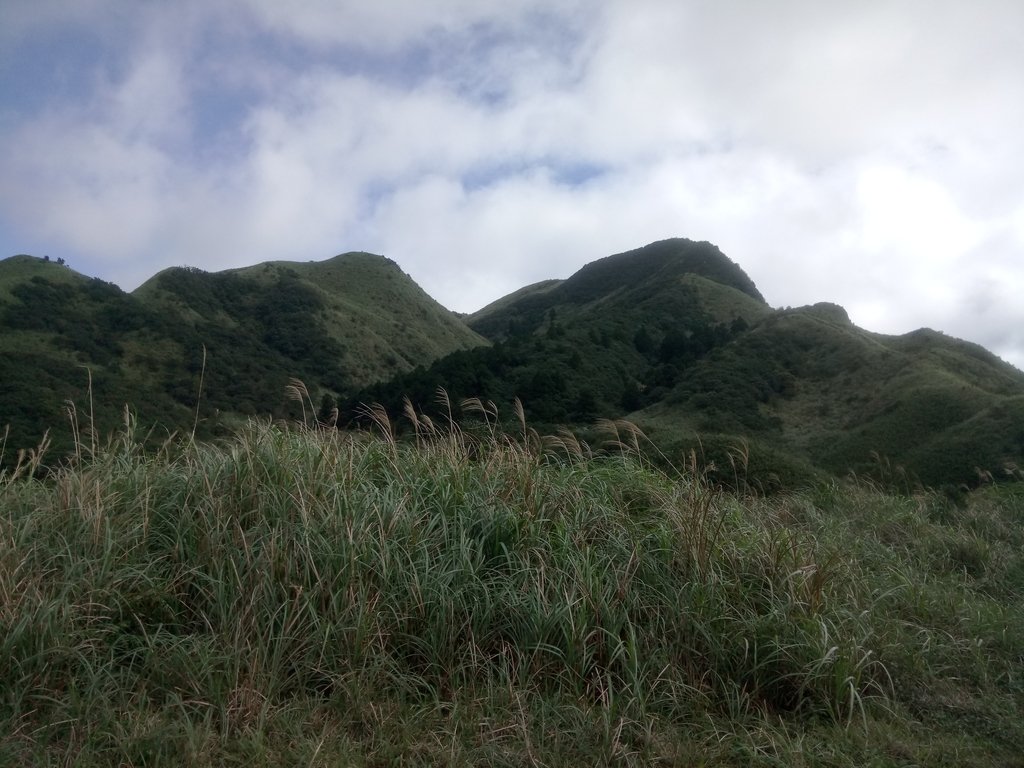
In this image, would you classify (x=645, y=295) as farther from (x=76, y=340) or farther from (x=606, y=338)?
(x=76, y=340)

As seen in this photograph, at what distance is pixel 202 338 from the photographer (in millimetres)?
41844

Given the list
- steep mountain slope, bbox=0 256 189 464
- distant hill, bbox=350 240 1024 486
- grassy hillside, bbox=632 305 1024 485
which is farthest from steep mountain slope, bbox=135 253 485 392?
grassy hillside, bbox=632 305 1024 485

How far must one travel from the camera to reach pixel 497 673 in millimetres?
3979

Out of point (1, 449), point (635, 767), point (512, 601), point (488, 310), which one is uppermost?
point (488, 310)

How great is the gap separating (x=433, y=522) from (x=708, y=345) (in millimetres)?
46855

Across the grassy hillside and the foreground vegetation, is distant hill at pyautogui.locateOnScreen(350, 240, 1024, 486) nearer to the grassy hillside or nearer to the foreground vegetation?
the grassy hillside

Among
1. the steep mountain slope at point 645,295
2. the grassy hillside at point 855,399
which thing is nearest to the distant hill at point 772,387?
the grassy hillside at point 855,399

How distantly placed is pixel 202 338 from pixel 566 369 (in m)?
18.9

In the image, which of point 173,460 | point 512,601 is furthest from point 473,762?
point 173,460

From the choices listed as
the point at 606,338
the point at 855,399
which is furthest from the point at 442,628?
the point at 606,338

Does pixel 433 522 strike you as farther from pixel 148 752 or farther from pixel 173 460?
pixel 173 460

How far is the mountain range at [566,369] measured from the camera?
23.2 m

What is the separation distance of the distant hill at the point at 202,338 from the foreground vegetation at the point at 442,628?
1.80 metres

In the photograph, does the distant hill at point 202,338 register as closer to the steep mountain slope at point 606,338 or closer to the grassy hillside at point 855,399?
the steep mountain slope at point 606,338
